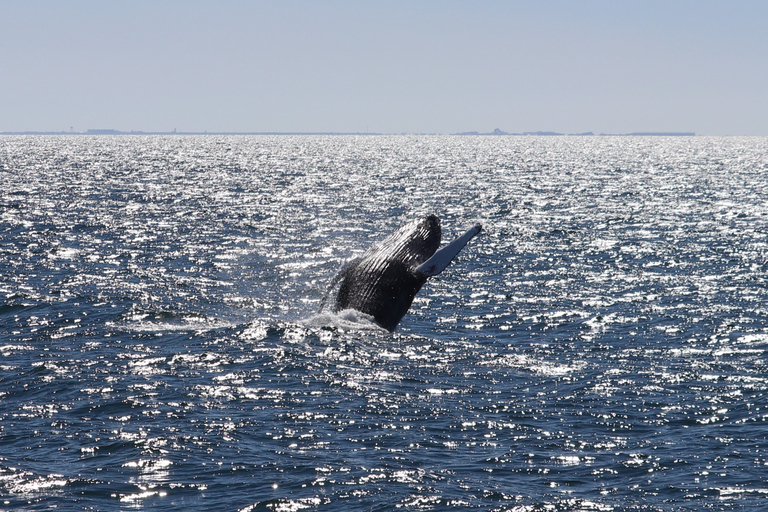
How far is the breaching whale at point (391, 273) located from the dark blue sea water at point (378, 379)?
77cm

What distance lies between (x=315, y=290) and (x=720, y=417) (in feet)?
59.9

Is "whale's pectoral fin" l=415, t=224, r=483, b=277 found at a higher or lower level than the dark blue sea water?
higher

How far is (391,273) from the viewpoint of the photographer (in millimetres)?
23953

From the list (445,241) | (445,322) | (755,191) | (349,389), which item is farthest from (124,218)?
(755,191)

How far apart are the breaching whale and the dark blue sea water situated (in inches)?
30.5

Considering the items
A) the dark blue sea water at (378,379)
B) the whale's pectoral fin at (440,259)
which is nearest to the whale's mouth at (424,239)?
the whale's pectoral fin at (440,259)

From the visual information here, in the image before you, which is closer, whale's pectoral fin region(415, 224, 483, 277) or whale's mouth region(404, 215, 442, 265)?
whale's pectoral fin region(415, 224, 483, 277)

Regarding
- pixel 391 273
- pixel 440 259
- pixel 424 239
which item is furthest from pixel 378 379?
pixel 424 239

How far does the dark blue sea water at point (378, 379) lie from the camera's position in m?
15.3

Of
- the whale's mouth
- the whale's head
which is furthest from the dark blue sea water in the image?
the whale's mouth

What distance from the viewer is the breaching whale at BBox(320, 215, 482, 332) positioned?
78.7ft

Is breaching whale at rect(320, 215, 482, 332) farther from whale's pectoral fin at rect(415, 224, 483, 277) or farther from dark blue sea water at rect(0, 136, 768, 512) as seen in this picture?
dark blue sea water at rect(0, 136, 768, 512)

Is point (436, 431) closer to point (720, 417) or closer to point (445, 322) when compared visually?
point (720, 417)

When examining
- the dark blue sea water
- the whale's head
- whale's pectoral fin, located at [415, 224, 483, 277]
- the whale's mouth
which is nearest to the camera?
the dark blue sea water
